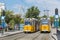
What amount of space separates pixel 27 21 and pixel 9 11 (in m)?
39.8

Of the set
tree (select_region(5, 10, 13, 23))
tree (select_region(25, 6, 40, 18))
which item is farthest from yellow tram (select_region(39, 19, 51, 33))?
tree (select_region(25, 6, 40, 18))

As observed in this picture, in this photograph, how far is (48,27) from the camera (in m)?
53.5

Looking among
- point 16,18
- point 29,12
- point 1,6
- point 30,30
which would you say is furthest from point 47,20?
point 29,12

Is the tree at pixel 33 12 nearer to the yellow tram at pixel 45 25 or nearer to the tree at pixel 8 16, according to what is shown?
the tree at pixel 8 16

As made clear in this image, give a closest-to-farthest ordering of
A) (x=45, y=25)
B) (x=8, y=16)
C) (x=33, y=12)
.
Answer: (x=45, y=25), (x=8, y=16), (x=33, y=12)

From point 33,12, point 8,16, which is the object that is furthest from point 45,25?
point 33,12

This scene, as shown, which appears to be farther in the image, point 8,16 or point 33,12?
point 33,12

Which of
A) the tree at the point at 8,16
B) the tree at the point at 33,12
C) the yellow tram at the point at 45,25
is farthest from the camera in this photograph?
the tree at the point at 33,12

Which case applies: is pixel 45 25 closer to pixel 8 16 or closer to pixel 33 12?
pixel 8 16

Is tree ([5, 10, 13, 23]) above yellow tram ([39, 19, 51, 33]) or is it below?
above

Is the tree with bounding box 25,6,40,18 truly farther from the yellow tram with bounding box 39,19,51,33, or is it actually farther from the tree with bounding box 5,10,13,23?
the yellow tram with bounding box 39,19,51,33

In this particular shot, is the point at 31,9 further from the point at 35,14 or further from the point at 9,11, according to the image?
the point at 9,11

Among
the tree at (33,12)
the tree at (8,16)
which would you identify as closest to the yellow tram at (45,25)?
the tree at (8,16)

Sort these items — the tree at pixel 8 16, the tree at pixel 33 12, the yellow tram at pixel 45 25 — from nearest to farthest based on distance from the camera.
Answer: the yellow tram at pixel 45 25
the tree at pixel 8 16
the tree at pixel 33 12
